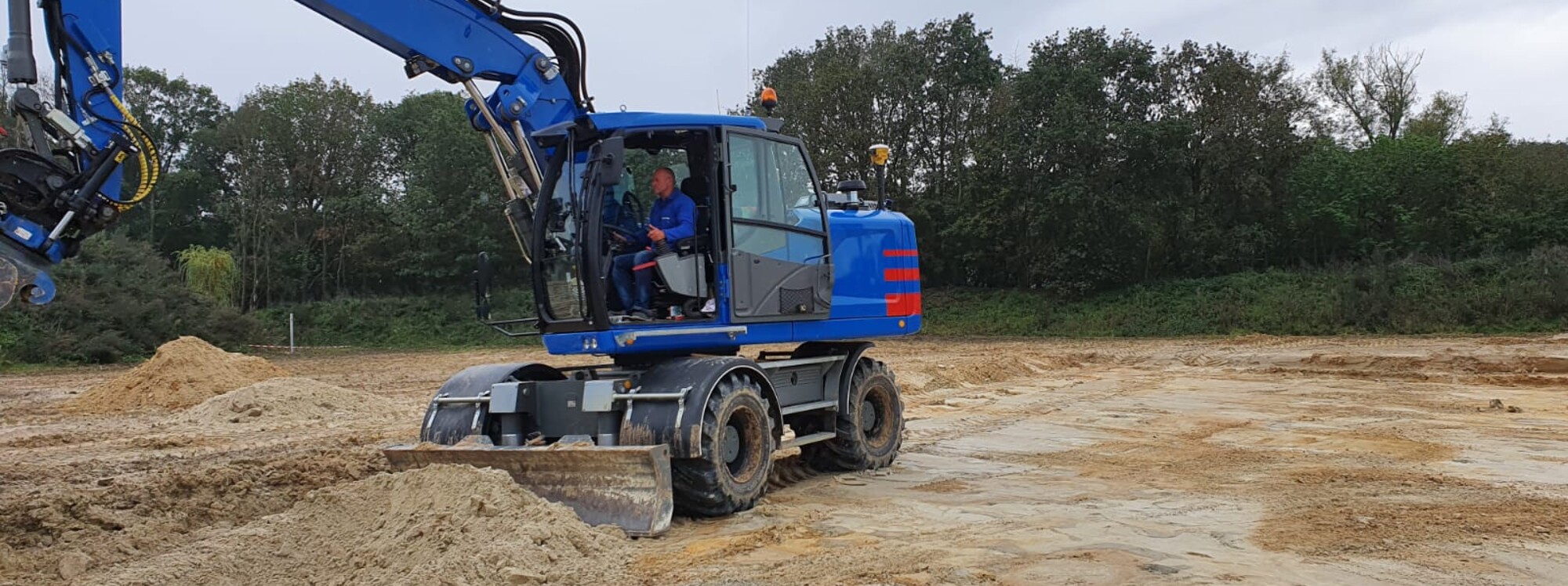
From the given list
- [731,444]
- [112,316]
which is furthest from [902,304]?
[112,316]

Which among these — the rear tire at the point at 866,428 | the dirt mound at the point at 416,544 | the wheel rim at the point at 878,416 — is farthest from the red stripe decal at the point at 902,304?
the dirt mound at the point at 416,544

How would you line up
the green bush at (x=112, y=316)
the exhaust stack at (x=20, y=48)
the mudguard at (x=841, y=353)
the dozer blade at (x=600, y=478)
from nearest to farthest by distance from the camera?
the exhaust stack at (x=20, y=48) < the dozer blade at (x=600, y=478) < the mudguard at (x=841, y=353) < the green bush at (x=112, y=316)

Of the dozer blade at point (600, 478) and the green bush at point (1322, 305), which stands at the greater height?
the green bush at point (1322, 305)

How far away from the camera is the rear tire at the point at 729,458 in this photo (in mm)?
6527

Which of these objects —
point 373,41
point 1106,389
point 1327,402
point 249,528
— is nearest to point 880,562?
point 249,528

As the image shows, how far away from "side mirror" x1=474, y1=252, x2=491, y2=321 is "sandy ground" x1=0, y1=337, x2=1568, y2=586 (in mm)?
1336

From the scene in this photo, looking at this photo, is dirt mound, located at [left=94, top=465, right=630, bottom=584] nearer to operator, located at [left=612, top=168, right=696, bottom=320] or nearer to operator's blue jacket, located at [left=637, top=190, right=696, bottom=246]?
operator, located at [left=612, top=168, right=696, bottom=320]

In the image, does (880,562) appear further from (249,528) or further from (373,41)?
(373,41)

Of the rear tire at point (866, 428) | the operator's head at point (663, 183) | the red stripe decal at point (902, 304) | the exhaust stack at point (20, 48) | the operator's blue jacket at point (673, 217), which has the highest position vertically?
the exhaust stack at point (20, 48)

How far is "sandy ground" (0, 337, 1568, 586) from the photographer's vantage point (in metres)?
5.45

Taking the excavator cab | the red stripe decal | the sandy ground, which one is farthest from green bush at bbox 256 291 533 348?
the excavator cab

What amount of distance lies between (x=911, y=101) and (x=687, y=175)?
28988mm

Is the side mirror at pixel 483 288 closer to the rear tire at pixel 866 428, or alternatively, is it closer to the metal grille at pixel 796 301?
the metal grille at pixel 796 301

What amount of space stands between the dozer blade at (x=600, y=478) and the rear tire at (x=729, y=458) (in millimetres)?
181
